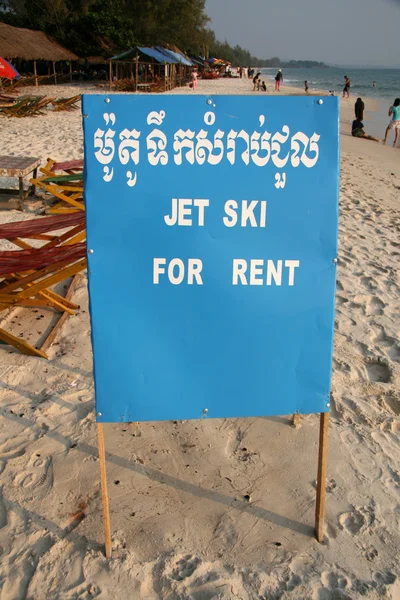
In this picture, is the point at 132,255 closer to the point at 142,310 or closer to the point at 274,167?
the point at 142,310

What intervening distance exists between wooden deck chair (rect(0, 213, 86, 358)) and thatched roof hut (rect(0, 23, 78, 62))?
2077cm

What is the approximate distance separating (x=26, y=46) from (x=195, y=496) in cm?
2592

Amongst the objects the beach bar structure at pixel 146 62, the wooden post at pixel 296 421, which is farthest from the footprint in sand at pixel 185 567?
the beach bar structure at pixel 146 62

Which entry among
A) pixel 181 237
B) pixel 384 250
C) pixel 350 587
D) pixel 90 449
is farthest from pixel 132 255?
pixel 384 250

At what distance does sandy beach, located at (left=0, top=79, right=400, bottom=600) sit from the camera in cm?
180

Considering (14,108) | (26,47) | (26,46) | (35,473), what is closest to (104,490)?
Answer: (35,473)

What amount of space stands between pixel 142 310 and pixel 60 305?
77.0 inches

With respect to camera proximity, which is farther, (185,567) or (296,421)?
Result: (296,421)

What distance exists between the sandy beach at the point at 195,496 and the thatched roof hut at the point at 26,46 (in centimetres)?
2227

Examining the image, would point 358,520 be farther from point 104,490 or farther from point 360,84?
point 360,84

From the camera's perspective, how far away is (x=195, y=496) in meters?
2.18

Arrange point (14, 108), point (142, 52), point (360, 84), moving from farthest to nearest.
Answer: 1. point (360, 84)
2. point (142, 52)
3. point (14, 108)

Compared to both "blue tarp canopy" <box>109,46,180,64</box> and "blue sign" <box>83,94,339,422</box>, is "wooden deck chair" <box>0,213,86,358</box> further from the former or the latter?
"blue tarp canopy" <box>109,46,180,64</box>

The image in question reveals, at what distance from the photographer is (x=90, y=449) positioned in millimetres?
2400
